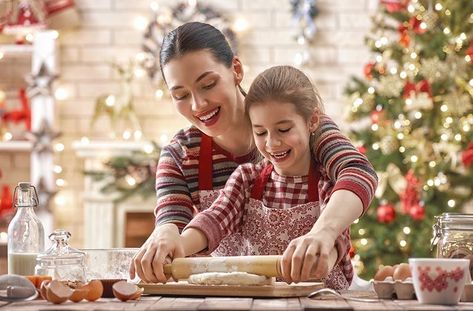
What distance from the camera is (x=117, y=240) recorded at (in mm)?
5793

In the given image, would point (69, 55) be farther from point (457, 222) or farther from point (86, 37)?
point (457, 222)

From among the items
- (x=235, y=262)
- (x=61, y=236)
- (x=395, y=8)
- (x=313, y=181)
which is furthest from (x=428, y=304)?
(x=395, y=8)

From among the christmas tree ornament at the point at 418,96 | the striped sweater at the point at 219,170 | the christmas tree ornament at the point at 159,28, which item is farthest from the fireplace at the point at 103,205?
the striped sweater at the point at 219,170

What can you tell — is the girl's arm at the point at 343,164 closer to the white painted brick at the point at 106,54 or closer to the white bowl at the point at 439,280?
the white bowl at the point at 439,280

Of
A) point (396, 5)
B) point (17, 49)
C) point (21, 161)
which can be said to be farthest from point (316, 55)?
point (21, 161)

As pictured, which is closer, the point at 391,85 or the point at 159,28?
the point at 391,85

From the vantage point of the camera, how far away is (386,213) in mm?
5316

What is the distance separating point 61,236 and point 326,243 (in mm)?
526

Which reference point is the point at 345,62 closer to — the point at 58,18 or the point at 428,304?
the point at 58,18

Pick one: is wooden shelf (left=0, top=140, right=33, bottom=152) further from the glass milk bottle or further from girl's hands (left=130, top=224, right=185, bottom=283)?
girl's hands (left=130, top=224, right=185, bottom=283)

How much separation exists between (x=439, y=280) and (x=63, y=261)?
738mm

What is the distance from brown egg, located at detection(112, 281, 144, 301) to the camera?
1665 millimetres

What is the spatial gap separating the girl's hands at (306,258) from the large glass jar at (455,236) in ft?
1.04

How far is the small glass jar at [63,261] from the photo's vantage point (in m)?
1.92
